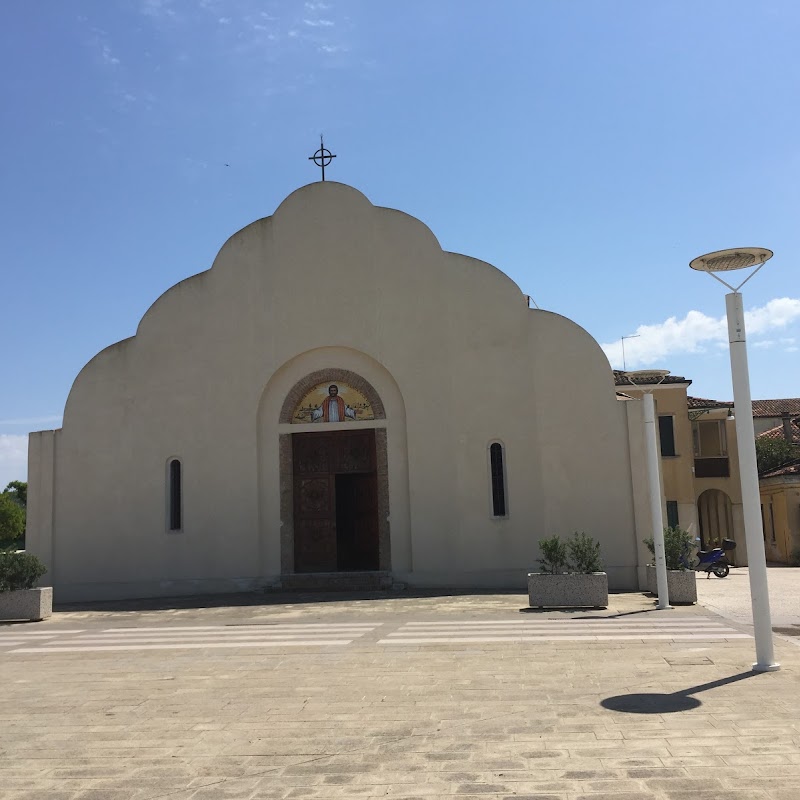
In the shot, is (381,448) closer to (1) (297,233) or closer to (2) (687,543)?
(1) (297,233)

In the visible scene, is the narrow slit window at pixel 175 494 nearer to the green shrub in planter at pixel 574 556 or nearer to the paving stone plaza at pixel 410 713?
the paving stone plaza at pixel 410 713

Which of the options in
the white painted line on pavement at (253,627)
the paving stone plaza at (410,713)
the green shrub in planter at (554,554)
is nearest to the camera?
the paving stone plaza at (410,713)

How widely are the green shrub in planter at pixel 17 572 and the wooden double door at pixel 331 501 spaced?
6.15 m

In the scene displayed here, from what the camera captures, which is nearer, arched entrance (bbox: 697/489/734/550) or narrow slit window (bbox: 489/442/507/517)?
narrow slit window (bbox: 489/442/507/517)

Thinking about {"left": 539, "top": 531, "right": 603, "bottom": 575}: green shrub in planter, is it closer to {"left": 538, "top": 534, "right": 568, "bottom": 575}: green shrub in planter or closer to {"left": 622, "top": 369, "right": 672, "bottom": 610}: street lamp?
{"left": 538, "top": 534, "right": 568, "bottom": 575}: green shrub in planter

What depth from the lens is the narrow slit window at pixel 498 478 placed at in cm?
1938

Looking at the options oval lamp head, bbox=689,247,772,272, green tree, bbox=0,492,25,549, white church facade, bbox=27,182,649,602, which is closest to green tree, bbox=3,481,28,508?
green tree, bbox=0,492,25,549

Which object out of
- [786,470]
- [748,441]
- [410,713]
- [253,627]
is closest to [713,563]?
[786,470]

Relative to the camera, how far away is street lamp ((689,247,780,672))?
8.79m

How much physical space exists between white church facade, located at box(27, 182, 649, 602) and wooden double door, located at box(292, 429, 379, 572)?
0.05 meters

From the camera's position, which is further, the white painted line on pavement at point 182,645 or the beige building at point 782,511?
the beige building at point 782,511

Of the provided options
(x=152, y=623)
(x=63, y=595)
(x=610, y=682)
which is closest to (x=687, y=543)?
(x=610, y=682)

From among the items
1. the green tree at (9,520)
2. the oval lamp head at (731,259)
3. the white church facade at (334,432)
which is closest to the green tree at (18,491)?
the green tree at (9,520)

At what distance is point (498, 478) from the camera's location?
1944cm
